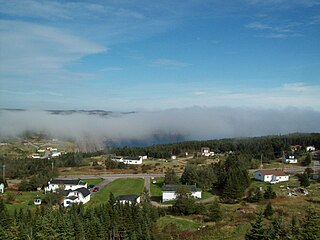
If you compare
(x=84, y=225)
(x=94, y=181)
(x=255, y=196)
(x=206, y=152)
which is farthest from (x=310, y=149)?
(x=84, y=225)

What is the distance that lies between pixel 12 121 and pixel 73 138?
125 feet

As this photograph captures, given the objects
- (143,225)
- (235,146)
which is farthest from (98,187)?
(235,146)

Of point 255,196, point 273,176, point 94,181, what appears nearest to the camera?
point 255,196

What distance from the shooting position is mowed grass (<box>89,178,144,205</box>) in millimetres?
43647

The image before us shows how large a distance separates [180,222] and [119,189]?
1845 centimetres

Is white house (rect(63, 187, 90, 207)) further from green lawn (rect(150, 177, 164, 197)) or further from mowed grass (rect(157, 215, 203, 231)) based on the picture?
mowed grass (rect(157, 215, 203, 231))

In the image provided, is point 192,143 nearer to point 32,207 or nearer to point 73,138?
point 32,207

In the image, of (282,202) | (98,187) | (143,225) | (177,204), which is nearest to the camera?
(143,225)

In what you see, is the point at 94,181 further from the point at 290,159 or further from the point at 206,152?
the point at 290,159

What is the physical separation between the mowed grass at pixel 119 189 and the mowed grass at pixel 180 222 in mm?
11109

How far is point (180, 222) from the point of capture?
104 ft

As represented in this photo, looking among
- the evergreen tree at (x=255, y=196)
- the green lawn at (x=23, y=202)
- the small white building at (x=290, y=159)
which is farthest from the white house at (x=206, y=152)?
the green lawn at (x=23, y=202)

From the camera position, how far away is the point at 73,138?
536ft

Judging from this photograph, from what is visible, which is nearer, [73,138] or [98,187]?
[98,187]
